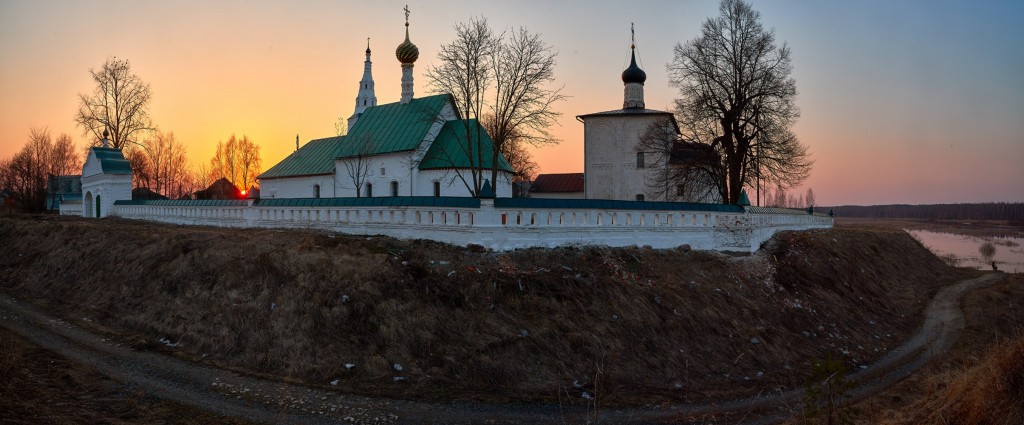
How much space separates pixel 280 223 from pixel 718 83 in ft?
61.7

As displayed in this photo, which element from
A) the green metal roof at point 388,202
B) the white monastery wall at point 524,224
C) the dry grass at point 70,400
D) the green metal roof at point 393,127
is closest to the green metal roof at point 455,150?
the green metal roof at point 393,127

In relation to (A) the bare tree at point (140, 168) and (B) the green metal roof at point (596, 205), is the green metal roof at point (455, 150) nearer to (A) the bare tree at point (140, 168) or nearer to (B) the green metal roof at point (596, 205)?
(B) the green metal roof at point (596, 205)

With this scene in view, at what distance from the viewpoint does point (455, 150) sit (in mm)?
28000

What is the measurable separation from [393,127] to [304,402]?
77.4 ft

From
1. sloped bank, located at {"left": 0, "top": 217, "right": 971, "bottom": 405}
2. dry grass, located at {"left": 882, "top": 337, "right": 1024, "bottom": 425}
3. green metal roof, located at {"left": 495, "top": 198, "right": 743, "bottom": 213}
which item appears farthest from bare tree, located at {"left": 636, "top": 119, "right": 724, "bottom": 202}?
dry grass, located at {"left": 882, "top": 337, "right": 1024, "bottom": 425}

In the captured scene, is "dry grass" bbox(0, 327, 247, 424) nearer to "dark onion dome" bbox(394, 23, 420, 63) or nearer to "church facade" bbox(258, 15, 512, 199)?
"church facade" bbox(258, 15, 512, 199)

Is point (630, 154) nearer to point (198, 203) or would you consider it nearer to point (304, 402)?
point (198, 203)

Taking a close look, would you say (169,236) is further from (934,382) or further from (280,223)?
(934,382)

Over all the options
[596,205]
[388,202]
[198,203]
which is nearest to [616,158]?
[596,205]

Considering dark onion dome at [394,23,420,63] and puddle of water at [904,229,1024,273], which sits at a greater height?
dark onion dome at [394,23,420,63]

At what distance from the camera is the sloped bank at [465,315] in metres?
10.5

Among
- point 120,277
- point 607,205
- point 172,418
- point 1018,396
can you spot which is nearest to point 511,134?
point 607,205

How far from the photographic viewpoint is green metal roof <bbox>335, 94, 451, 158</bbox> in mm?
29516

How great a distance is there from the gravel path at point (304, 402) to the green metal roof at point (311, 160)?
75.1 feet
